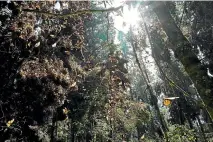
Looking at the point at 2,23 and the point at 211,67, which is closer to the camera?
the point at 2,23

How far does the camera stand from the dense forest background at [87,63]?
4547 mm

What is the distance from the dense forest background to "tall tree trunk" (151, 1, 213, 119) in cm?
1

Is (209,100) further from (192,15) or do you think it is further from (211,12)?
(192,15)

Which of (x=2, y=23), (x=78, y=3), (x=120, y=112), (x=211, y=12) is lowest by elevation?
(x=120, y=112)

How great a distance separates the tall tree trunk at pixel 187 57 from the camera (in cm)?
411

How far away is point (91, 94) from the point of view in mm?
20078

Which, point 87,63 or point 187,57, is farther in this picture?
point 87,63

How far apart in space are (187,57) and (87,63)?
4.91m

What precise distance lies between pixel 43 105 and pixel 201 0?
30.4 feet

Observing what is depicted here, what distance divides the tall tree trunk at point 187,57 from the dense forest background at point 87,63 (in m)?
0.01

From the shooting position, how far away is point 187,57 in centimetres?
450

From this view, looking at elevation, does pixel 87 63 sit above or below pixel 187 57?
above

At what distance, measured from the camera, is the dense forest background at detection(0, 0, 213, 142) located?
455 cm

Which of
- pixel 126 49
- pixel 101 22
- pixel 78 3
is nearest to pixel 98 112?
pixel 78 3
